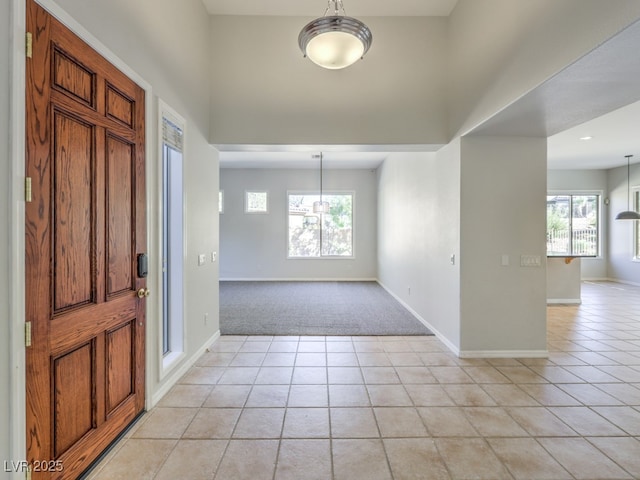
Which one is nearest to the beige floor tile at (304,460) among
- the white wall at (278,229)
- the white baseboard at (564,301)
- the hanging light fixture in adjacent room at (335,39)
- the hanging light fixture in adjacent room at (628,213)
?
the hanging light fixture in adjacent room at (335,39)

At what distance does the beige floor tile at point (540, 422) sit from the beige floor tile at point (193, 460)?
215 cm

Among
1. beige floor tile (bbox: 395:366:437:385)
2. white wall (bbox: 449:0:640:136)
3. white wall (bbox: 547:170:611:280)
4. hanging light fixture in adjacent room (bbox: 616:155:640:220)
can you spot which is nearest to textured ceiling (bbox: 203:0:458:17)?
white wall (bbox: 449:0:640:136)

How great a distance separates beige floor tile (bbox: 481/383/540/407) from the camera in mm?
2635

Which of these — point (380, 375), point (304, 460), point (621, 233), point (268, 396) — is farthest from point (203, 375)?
point (621, 233)

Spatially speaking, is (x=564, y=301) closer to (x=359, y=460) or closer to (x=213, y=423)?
(x=359, y=460)

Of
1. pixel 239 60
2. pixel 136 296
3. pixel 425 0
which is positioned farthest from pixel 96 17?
pixel 425 0

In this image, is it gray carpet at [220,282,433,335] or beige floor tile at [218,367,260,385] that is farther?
gray carpet at [220,282,433,335]

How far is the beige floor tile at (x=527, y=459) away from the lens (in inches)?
73.6

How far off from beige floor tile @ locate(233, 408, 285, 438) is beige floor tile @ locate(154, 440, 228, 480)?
0.16 metres

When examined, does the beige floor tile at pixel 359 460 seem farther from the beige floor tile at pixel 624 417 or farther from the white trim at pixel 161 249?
the beige floor tile at pixel 624 417

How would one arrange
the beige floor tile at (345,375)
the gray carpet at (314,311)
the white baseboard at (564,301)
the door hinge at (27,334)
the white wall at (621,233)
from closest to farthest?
the door hinge at (27,334) → the beige floor tile at (345,375) → the gray carpet at (314,311) → the white baseboard at (564,301) → the white wall at (621,233)

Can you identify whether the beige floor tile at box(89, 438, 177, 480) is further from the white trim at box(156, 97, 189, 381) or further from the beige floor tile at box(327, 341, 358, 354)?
the beige floor tile at box(327, 341, 358, 354)

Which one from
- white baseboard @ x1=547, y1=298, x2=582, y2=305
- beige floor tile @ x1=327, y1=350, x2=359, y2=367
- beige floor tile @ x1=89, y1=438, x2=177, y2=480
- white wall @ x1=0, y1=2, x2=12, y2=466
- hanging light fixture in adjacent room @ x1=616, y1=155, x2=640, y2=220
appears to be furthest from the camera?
hanging light fixture in adjacent room @ x1=616, y1=155, x2=640, y2=220

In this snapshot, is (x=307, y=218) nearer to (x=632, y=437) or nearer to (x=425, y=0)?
(x=425, y=0)
